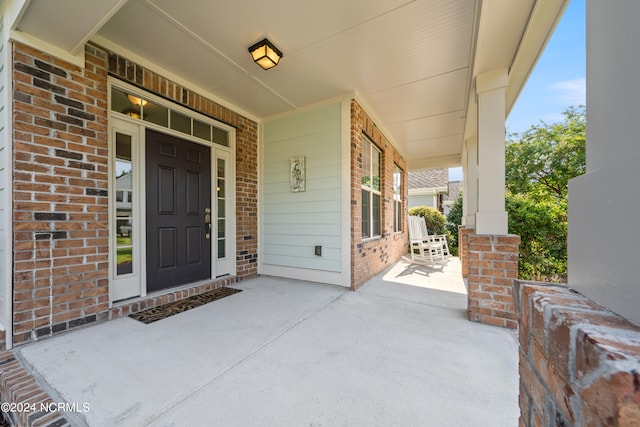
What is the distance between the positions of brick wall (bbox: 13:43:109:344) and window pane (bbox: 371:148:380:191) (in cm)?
379

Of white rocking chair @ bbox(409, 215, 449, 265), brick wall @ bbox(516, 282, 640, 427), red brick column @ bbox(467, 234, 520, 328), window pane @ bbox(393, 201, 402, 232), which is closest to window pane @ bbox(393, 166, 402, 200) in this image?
window pane @ bbox(393, 201, 402, 232)

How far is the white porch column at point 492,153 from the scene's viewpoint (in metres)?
2.55

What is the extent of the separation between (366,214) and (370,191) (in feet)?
1.45

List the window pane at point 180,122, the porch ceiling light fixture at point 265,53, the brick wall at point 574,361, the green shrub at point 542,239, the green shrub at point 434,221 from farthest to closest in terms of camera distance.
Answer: the green shrub at point 434,221
the green shrub at point 542,239
the window pane at point 180,122
the porch ceiling light fixture at point 265,53
the brick wall at point 574,361

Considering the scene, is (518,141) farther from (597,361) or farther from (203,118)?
(597,361)

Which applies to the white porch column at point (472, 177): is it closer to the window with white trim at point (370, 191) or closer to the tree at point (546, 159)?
the tree at point (546, 159)

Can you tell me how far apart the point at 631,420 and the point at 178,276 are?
12.0ft

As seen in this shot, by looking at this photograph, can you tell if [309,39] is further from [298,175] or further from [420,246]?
[420,246]

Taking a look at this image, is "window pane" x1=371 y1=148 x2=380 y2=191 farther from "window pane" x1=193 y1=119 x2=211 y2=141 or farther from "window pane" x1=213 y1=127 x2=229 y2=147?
"window pane" x1=193 y1=119 x2=211 y2=141

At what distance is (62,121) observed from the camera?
7.24ft

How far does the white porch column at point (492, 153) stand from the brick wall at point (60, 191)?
380 centimetres

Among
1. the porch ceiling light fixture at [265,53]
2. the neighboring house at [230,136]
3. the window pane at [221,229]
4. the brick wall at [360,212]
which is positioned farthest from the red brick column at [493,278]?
the window pane at [221,229]

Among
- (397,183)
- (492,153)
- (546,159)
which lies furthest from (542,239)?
(546,159)

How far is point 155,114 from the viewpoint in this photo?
3.01m
